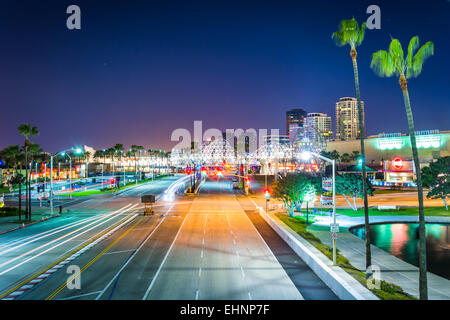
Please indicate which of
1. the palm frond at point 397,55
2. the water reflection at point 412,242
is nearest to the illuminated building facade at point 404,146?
the water reflection at point 412,242

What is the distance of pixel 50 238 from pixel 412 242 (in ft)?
111

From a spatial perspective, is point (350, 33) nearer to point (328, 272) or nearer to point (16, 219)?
point (328, 272)

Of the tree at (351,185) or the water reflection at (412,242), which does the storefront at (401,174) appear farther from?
the water reflection at (412,242)

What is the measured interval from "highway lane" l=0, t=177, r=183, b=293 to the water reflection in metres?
26.4

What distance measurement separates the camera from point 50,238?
1099 inches

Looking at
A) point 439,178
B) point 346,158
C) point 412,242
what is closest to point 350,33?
point 412,242

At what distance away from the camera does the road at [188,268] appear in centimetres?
1531

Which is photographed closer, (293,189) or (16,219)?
(16,219)

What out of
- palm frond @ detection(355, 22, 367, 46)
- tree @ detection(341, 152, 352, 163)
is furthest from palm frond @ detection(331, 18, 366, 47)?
tree @ detection(341, 152, 352, 163)

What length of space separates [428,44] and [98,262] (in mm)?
22659

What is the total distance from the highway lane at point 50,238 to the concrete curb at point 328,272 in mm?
17093

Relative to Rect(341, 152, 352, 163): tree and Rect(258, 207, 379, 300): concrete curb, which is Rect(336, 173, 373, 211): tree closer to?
Rect(258, 207, 379, 300): concrete curb
